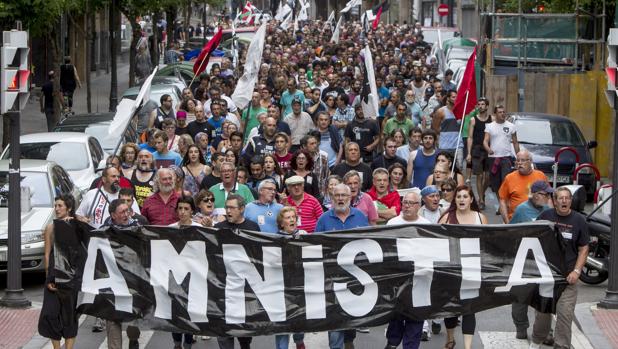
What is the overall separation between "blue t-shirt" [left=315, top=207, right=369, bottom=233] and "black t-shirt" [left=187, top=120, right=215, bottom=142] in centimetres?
758

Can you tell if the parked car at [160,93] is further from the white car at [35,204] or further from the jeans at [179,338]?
the jeans at [179,338]

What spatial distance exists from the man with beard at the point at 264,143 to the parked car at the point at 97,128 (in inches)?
155

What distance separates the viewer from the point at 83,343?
1218cm

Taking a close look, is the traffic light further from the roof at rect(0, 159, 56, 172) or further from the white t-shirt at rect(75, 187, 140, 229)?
the roof at rect(0, 159, 56, 172)

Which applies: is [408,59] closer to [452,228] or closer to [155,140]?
[155,140]

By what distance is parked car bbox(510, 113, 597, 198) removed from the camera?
20875 millimetres

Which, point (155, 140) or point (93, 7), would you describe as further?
point (93, 7)

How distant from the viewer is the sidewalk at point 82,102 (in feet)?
108

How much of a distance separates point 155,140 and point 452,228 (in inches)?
231

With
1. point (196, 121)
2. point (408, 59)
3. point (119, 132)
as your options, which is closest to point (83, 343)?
point (119, 132)

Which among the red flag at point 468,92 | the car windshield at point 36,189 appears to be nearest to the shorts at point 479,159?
the red flag at point 468,92

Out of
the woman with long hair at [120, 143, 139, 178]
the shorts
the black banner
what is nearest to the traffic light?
the woman with long hair at [120, 143, 139, 178]

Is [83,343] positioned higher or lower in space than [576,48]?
lower

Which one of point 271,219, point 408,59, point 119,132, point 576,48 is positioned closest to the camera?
point 271,219
